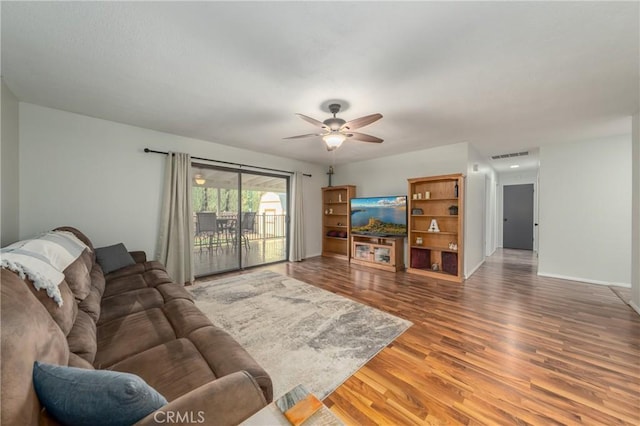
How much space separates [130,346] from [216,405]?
2.96 feet

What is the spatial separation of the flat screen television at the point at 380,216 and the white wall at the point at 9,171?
4.96m

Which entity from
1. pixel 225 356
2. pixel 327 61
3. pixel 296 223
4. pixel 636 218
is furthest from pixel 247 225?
pixel 636 218

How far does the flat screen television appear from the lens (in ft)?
15.5

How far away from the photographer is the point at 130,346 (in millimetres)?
1347


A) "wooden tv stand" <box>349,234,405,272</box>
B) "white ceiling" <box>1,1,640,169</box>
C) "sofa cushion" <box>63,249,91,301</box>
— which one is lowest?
"wooden tv stand" <box>349,234,405,272</box>

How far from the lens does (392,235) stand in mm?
4840

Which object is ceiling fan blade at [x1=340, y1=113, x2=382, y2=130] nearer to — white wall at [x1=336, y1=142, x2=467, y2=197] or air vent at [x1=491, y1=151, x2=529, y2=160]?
white wall at [x1=336, y1=142, x2=467, y2=197]

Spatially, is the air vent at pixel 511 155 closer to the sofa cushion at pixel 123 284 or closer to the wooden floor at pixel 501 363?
the wooden floor at pixel 501 363

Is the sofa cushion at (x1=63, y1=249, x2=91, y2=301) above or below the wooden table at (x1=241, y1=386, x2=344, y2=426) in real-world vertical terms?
above

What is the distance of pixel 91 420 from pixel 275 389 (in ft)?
3.80

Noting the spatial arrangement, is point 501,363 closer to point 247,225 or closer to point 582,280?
point 582,280

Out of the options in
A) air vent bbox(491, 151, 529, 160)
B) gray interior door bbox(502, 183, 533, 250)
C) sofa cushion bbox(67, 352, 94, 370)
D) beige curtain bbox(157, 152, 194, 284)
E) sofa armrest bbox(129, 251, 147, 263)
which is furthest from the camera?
gray interior door bbox(502, 183, 533, 250)

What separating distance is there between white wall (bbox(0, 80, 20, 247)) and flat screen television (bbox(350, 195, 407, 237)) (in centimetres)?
496

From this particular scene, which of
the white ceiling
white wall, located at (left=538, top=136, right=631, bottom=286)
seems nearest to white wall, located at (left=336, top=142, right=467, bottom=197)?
the white ceiling
